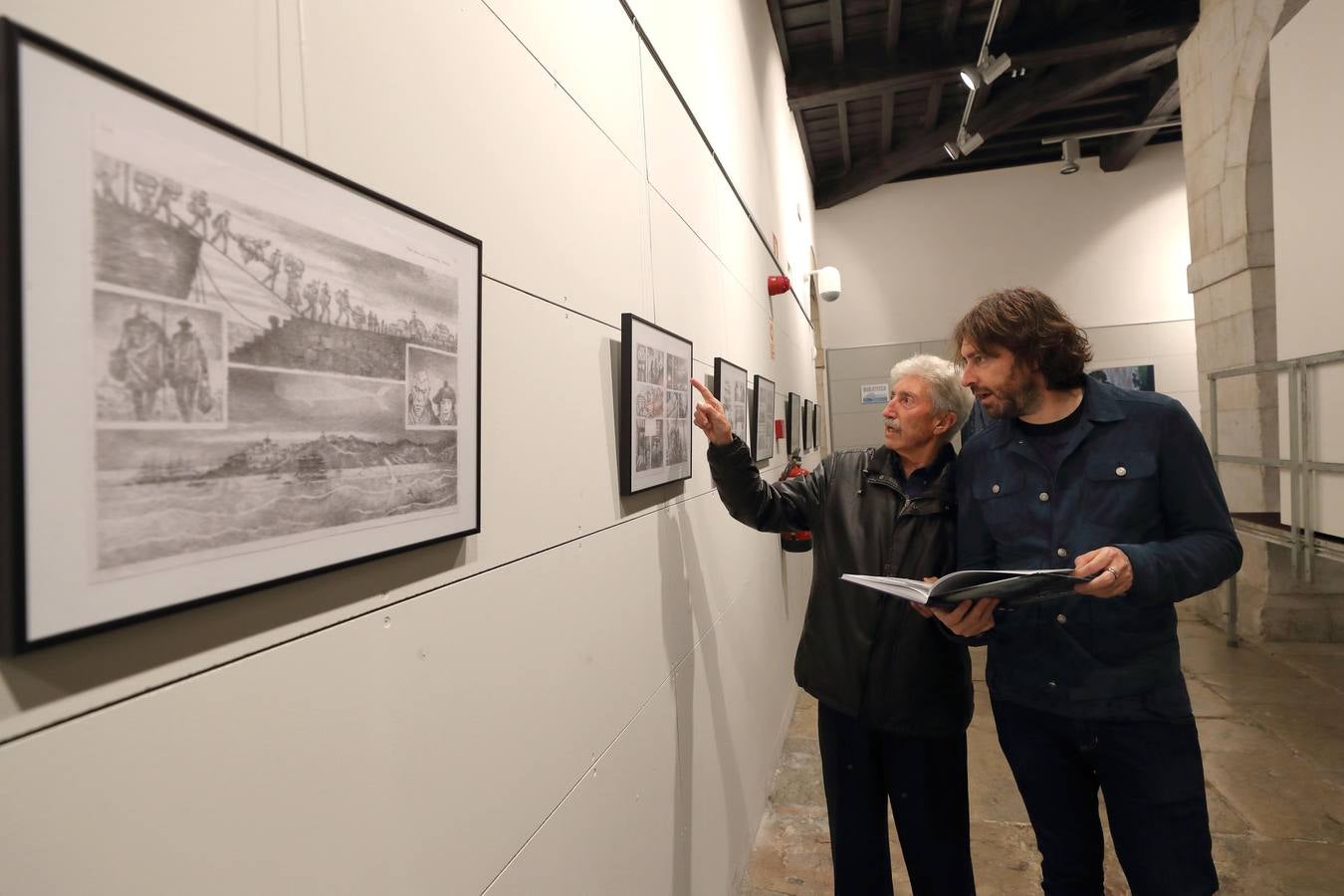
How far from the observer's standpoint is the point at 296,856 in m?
0.66

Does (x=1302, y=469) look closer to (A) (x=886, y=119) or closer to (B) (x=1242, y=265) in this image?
(B) (x=1242, y=265)

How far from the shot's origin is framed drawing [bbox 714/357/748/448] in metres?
2.31

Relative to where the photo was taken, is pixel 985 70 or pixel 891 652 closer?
pixel 891 652

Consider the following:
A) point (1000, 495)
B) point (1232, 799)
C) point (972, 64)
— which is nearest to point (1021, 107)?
point (972, 64)

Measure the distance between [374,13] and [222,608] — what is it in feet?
2.27

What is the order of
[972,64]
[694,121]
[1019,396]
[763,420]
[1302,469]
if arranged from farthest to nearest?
[972,64], [1302,469], [763,420], [694,121], [1019,396]

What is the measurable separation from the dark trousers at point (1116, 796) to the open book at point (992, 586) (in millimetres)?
409

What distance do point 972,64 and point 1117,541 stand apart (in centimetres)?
536

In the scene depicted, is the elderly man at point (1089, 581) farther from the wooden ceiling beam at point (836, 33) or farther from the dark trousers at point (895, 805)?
the wooden ceiling beam at point (836, 33)

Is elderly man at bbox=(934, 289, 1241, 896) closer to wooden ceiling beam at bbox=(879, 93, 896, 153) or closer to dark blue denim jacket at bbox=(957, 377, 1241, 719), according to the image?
dark blue denim jacket at bbox=(957, 377, 1241, 719)

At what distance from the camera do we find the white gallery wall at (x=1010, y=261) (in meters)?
7.34

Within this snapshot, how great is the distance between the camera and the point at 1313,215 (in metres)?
3.33

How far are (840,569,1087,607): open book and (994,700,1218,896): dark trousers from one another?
409 millimetres

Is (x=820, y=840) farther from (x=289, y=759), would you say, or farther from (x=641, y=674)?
(x=289, y=759)
